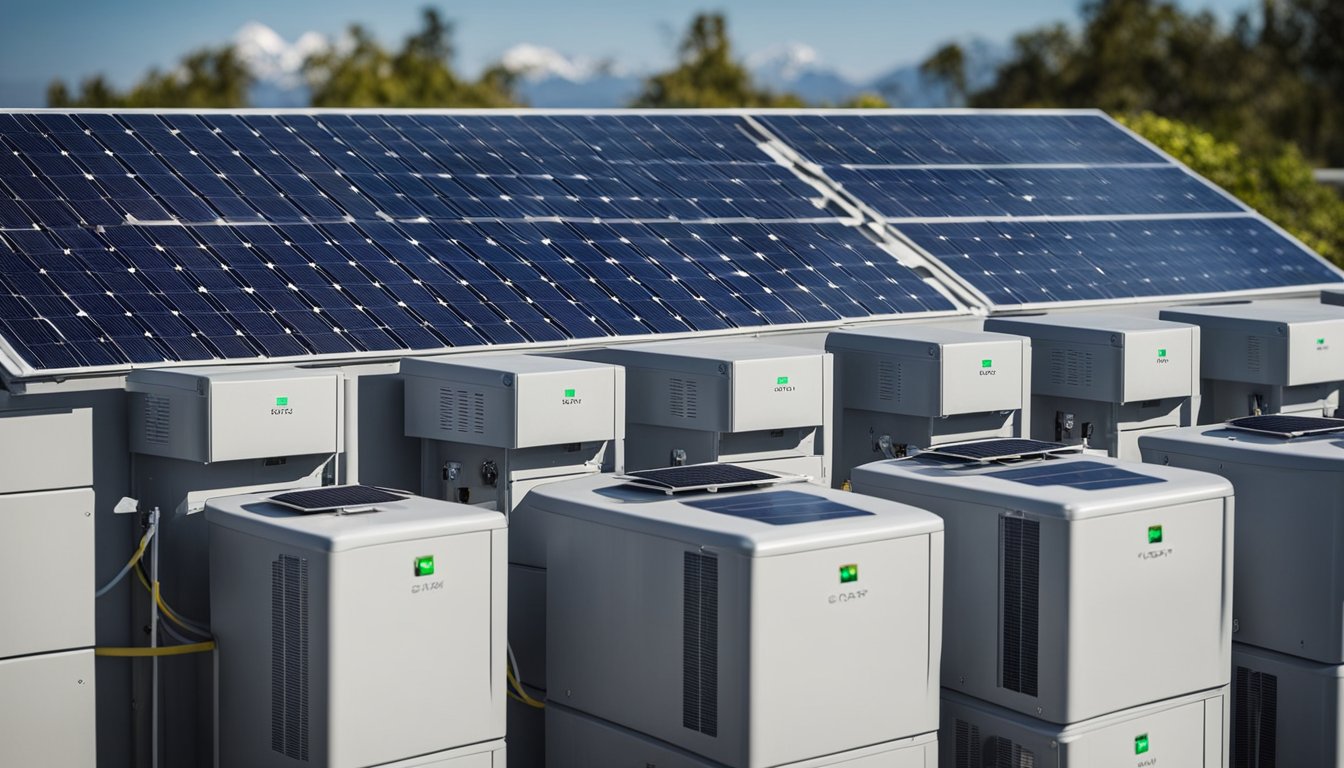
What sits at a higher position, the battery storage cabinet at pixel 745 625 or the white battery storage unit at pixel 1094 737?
the battery storage cabinet at pixel 745 625

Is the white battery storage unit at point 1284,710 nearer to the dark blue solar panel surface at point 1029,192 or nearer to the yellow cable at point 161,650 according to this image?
the dark blue solar panel surface at point 1029,192

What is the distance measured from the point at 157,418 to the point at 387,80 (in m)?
59.0

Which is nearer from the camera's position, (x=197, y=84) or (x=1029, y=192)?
(x=1029, y=192)

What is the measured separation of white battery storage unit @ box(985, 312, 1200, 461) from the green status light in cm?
331

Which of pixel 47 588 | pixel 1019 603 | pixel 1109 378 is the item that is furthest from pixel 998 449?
pixel 47 588

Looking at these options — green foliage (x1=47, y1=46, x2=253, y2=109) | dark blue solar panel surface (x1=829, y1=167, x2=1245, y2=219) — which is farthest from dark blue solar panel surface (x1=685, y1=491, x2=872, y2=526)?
green foliage (x1=47, y1=46, x2=253, y2=109)

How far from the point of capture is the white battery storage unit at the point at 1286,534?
10.6 m

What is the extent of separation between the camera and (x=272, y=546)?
28.9 ft

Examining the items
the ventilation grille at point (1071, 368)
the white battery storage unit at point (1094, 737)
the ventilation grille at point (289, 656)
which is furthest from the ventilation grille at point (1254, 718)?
the ventilation grille at point (289, 656)

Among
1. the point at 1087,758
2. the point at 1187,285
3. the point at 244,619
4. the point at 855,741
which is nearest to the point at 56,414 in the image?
the point at 244,619

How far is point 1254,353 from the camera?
13805mm

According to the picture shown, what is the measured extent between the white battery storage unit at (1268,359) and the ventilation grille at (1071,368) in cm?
178

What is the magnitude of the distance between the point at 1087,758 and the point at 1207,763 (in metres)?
1.14

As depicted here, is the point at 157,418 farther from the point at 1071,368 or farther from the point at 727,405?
the point at 1071,368
